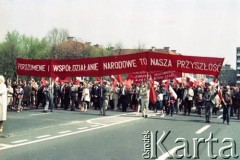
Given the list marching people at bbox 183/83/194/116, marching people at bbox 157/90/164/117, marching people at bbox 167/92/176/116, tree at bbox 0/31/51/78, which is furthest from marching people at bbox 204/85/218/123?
tree at bbox 0/31/51/78

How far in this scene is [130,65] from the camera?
22.6m

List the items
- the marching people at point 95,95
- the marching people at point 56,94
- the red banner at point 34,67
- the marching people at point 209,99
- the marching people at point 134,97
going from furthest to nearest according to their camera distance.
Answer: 1. the marching people at point 56,94
2. the marching people at point 95,95
3. the marching people at point 134,97
4. the red banner at point 34,67
5. the marching people at point 209,99

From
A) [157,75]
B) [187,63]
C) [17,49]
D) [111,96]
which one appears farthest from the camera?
[17,49]

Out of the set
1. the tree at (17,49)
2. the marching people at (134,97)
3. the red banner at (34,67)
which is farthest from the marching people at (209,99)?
the tree at (17,49)

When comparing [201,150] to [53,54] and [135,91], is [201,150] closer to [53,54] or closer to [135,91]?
[135,91]

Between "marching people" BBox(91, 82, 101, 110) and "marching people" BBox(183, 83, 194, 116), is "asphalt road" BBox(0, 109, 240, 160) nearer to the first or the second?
"marching people" BBox(183, 83, 194, 116)

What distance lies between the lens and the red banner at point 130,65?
21.4m

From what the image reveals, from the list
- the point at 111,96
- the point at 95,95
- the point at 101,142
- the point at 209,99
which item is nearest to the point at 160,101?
the point at 111,96

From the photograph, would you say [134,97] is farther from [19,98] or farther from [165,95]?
[19,98]

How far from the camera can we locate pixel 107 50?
10450cm

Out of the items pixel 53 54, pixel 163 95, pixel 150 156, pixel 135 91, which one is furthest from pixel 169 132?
pixel 53 54

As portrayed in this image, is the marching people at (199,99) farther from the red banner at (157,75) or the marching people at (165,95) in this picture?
the red banner at (157,75)

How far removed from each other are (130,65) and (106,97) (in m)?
2.19

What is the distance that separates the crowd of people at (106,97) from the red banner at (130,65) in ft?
2.91
